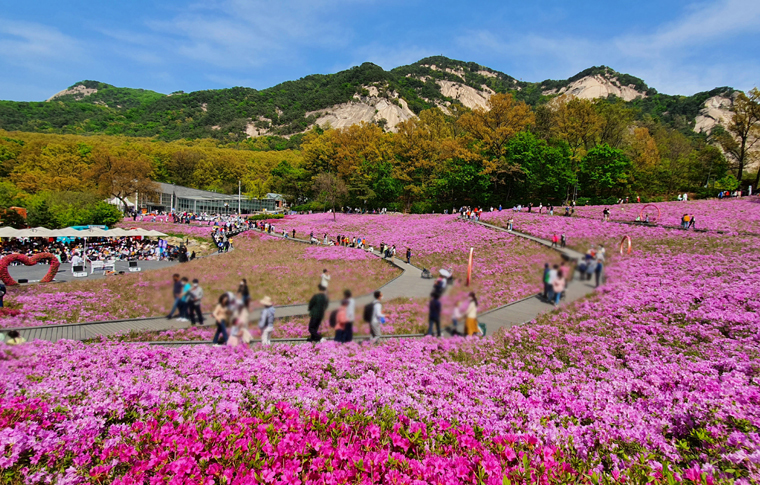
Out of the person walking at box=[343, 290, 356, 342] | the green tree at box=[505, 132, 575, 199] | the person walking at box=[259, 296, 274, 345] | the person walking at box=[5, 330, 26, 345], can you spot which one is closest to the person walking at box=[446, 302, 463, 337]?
the person walking at box=[343, 290, 356, 342]

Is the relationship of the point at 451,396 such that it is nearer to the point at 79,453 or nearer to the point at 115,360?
the point at 79,453

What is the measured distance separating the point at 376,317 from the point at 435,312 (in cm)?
51

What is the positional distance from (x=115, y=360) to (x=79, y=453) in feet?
7.03

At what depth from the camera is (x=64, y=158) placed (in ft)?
195

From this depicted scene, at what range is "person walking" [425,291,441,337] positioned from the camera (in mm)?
2848

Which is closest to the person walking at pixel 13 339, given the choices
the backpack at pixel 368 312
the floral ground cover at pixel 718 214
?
the backpack at pixel 368 312

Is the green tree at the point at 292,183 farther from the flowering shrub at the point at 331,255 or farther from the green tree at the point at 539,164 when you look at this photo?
the flowering shrub at the point at 331,255

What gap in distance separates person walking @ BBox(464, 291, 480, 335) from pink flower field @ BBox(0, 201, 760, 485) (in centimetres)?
37

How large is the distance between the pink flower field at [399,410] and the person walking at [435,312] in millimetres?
271

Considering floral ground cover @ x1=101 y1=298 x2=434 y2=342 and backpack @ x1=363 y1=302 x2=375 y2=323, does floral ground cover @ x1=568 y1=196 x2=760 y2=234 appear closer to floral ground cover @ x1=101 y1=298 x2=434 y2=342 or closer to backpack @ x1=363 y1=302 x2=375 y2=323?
floral ground cover @ x1=101 y1=298 x2=434 y2=342

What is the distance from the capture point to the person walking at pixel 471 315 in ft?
9.21

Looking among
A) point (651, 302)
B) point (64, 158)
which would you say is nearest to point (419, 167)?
point (651, 302)

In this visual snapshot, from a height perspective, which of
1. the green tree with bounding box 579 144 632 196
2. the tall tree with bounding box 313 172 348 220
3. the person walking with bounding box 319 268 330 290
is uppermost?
the green tree with bounding box 579 144 632 196

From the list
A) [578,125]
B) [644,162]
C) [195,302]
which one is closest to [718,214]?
[644,162]
